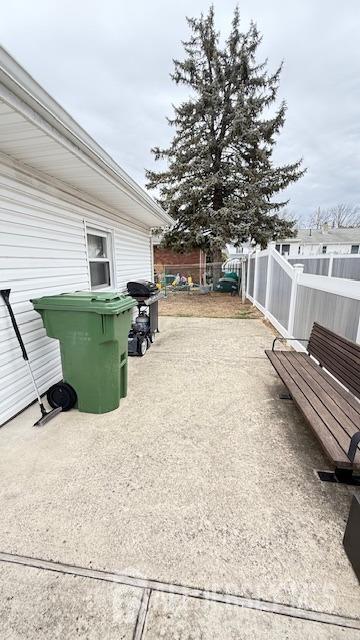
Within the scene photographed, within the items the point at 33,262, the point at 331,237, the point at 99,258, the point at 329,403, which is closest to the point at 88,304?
the point at 33,262

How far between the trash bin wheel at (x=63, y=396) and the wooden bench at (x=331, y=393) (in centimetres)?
235

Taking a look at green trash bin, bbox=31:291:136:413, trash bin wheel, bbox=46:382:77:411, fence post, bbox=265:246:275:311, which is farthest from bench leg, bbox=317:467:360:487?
fence post, bbox=265:246:275:311

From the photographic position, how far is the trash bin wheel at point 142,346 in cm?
491

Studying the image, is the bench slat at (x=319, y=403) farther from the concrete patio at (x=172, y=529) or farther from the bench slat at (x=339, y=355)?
the concrete patio at (x=172, y=529)

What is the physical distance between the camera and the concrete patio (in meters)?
1.25

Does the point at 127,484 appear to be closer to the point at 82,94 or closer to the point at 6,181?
the point at 6,181

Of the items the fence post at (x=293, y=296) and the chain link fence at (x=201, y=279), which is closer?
the fence post at (x=293, y=296)

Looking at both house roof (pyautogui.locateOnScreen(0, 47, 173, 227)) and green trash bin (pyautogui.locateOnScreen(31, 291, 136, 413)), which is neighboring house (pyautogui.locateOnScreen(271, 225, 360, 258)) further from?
green trash bin (pyautogui.locateOnScreen(31, 291, 136, 413))

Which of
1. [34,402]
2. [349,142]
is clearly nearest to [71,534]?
[34,402]

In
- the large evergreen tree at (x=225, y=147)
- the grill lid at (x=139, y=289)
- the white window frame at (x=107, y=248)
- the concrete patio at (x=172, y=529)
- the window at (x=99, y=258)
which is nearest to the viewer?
the concrete patio at (x=172, y=529)

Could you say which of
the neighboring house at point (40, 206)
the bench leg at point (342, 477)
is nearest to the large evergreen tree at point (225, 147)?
the neighboring house at point (40, 206)

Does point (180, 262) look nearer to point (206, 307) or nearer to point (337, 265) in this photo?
point (206, 307)

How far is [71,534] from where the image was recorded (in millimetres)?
1645

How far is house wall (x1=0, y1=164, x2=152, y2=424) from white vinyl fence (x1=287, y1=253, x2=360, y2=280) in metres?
7.19
